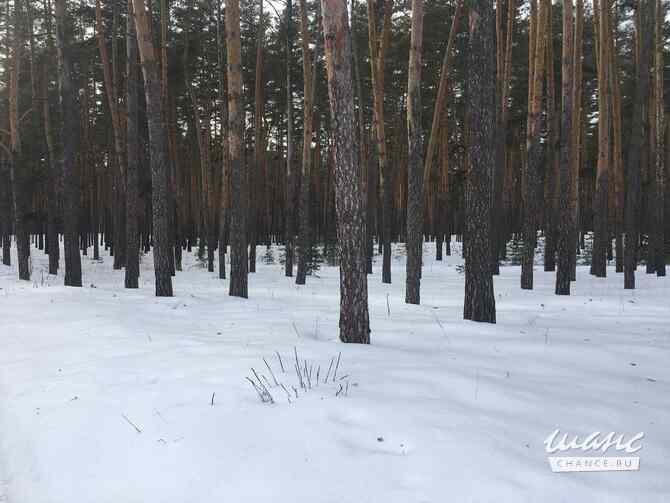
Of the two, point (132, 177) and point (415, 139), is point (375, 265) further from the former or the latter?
point (415, 139)

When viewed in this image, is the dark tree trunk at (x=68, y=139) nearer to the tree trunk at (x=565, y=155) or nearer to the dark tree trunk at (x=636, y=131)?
the tree trunk at (x=565, y=155)

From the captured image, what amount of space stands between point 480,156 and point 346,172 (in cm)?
224

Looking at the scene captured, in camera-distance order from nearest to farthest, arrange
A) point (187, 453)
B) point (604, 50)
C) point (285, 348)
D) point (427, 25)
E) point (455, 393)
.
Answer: point (187, 453)
point (455, 393)
point (285, 348)
point (604, 50)
point (427, 25)

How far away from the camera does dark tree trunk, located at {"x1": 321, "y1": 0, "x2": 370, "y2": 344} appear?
5020 millimetres

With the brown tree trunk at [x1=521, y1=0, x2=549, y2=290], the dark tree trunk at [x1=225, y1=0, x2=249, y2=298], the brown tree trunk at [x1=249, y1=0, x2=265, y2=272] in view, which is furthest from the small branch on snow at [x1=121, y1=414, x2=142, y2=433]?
the brown tree trunk at [x1=249, y1=0, x2=265, y2=272]

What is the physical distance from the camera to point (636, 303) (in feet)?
29.4

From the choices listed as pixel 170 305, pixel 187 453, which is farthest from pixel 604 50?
pixel 187 453

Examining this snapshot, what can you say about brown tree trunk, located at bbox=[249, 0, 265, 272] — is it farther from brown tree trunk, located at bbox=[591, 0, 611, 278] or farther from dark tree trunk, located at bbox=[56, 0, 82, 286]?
brown tree trunk, located at bbox=[591, 0, 611, 278]

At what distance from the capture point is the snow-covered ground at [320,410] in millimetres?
2486

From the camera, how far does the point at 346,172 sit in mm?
5090

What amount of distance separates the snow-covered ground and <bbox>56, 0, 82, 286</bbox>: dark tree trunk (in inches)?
187

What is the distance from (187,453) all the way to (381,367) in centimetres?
188

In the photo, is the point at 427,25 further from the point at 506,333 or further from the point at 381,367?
the point at 381,367

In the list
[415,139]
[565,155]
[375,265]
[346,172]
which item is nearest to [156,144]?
A: [415,139]
